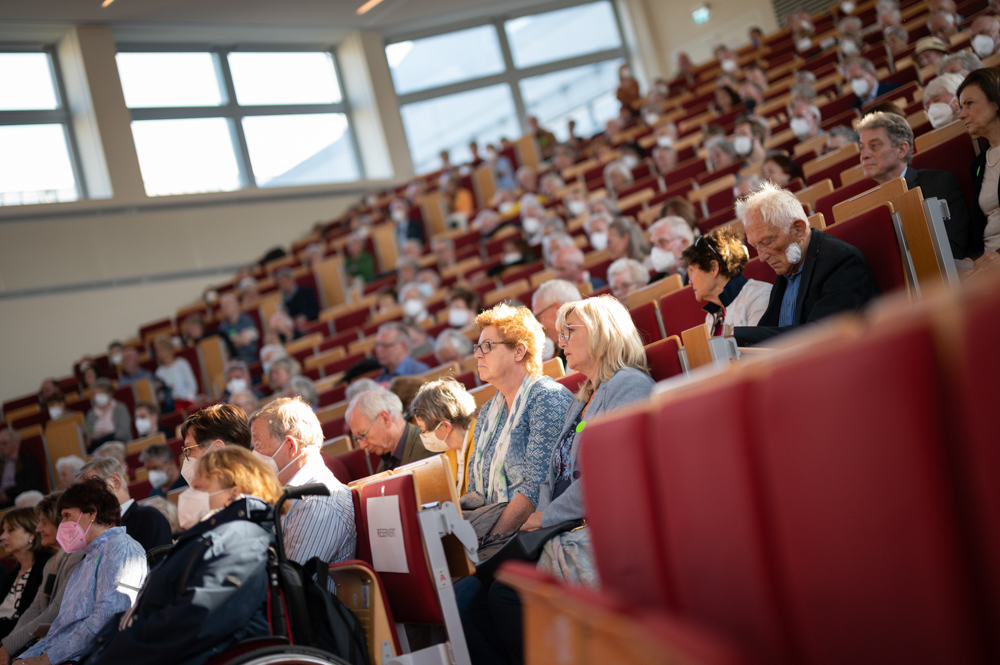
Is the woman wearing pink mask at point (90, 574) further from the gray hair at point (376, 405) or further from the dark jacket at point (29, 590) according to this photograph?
the dark jacket at point (29, 590)

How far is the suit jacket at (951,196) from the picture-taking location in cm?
226

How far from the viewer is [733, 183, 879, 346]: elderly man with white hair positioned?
74.5 inches

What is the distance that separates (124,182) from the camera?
9508 millimetres

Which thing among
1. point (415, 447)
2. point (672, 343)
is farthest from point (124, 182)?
point (672, 343)

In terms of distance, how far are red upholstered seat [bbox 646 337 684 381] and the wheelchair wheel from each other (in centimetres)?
104

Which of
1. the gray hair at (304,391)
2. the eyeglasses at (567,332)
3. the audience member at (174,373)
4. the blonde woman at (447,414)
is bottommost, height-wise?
the blonde woman at (447,414)

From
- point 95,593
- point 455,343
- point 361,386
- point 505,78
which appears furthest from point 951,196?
point 505,78

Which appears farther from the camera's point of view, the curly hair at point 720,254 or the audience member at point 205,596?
the curly hair at point 720,254

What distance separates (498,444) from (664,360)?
499mm

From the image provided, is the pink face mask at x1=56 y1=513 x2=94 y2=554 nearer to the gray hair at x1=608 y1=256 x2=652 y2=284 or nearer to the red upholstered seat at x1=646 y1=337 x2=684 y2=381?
the red upholstered seat at x1=646 y1=337 x2=684 y2=381

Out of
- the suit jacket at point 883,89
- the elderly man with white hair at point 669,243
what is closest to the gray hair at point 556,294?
the elderly man with white hair at point 669,243

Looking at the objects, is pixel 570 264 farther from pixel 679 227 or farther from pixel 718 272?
pixel 718 272

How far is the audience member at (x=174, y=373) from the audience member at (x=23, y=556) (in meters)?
3.62

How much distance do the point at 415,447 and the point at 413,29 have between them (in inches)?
Answer: 423
